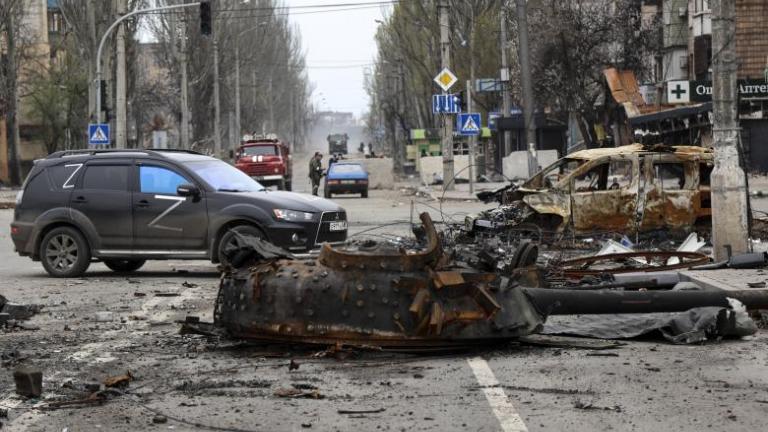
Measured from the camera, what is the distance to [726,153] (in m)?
14.1

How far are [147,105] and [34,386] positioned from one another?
7809 centimetres

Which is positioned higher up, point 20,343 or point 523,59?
point 523,59

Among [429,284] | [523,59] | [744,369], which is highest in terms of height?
[523,59]

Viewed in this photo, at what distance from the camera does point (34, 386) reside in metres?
7.35

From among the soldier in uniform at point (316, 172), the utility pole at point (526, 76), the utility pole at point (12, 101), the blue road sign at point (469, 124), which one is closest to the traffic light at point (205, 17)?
the blue road sign at point (469, 124)

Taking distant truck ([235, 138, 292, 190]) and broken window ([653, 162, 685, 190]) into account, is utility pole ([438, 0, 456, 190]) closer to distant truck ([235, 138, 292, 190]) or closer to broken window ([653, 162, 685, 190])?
distant truck ([235, 138, 292, 190])

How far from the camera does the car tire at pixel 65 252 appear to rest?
15.8 m

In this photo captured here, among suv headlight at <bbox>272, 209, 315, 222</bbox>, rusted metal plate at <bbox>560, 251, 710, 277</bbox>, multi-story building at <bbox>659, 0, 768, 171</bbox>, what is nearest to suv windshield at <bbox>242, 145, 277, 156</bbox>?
multi-story building at <bbox>659, 0, 768, 171</bbox>

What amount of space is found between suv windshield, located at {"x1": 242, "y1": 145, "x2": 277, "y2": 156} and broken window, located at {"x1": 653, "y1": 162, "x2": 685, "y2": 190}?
33454mm

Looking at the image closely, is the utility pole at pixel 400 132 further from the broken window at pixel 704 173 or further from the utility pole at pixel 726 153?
the utility pole at pixel 726 153

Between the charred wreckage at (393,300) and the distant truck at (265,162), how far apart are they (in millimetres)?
40219

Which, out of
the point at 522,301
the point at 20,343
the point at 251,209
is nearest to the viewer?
the point at 522,301

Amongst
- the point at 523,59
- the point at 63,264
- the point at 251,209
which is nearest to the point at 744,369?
the point at 251,209

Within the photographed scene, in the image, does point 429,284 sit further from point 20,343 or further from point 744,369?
point 20,343
